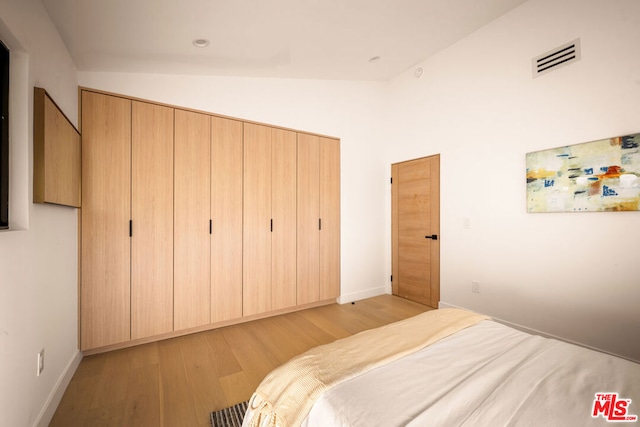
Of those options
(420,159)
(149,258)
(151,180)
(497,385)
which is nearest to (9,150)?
(151,180)

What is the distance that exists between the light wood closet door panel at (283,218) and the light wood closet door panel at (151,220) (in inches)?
45.1

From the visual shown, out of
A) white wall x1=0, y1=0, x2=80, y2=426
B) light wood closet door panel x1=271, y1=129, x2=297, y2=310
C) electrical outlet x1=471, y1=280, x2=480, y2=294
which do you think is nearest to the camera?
white wall x1=0, y1=0, x2=80, y2=426

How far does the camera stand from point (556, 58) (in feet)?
8.29

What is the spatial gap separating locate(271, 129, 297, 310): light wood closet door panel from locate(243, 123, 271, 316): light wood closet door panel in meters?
0.07

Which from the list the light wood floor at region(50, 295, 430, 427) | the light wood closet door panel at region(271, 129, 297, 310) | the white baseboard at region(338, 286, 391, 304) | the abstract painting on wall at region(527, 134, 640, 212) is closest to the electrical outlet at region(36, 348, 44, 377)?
the light wood floor at region(50, 295, 430, 427)

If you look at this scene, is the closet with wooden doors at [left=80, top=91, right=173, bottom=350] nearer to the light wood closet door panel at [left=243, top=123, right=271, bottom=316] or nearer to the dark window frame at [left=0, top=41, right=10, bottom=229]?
the light wood closet door panel at [left=243, top=123, right=271, bottom=316]

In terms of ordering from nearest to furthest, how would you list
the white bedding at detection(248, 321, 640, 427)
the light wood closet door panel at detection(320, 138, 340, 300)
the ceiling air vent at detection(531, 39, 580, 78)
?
the white bedding at detection(248, 321, 640, 427) → the ceiling air vent at detection(531, 39, 580, 78) → the light wood closet door panel at detection(320, 138, 340, 300)

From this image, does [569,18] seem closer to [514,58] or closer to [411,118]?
[514,58]

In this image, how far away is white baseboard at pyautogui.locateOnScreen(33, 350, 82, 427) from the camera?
5.34 feet

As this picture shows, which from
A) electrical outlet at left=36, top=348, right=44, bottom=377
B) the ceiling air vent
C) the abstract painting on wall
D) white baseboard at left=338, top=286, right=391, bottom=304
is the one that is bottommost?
white baseboard at left=338, top=286, right=391, bottom=304

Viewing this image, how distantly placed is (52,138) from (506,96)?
3.97 meters

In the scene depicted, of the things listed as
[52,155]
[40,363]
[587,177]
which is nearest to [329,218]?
[587,177]

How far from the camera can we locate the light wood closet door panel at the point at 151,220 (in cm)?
264

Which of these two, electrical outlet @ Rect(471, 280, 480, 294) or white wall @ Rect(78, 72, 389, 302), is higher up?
white wall @ Rect(78, 72, 389, 302)
